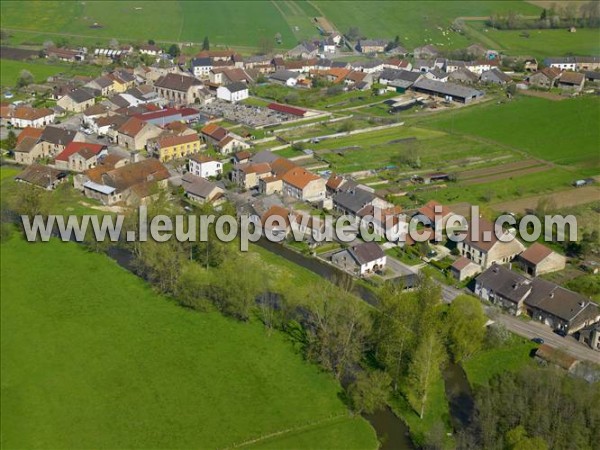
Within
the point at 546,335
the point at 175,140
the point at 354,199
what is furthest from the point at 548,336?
the point at 175,140

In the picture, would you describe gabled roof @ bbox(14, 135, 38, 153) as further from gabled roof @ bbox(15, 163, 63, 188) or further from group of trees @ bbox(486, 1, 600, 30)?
group of trees @ bbox(486, 1, 600, 30)

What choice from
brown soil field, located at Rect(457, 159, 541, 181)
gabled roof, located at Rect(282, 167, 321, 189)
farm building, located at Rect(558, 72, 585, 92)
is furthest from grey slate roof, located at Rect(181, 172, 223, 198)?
farm building, located at Rect(558, 72, 585, 92)

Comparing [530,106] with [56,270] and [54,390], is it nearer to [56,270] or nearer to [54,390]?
[56,270]

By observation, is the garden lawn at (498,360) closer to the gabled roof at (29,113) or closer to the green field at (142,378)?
the green field at (142,378)

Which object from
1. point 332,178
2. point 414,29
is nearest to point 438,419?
Answer: point 332,178

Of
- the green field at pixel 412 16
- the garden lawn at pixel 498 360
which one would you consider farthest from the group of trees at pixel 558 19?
the garden lawn at pixel 498 360

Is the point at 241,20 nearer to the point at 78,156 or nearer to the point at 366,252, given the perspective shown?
the point at 78,156
